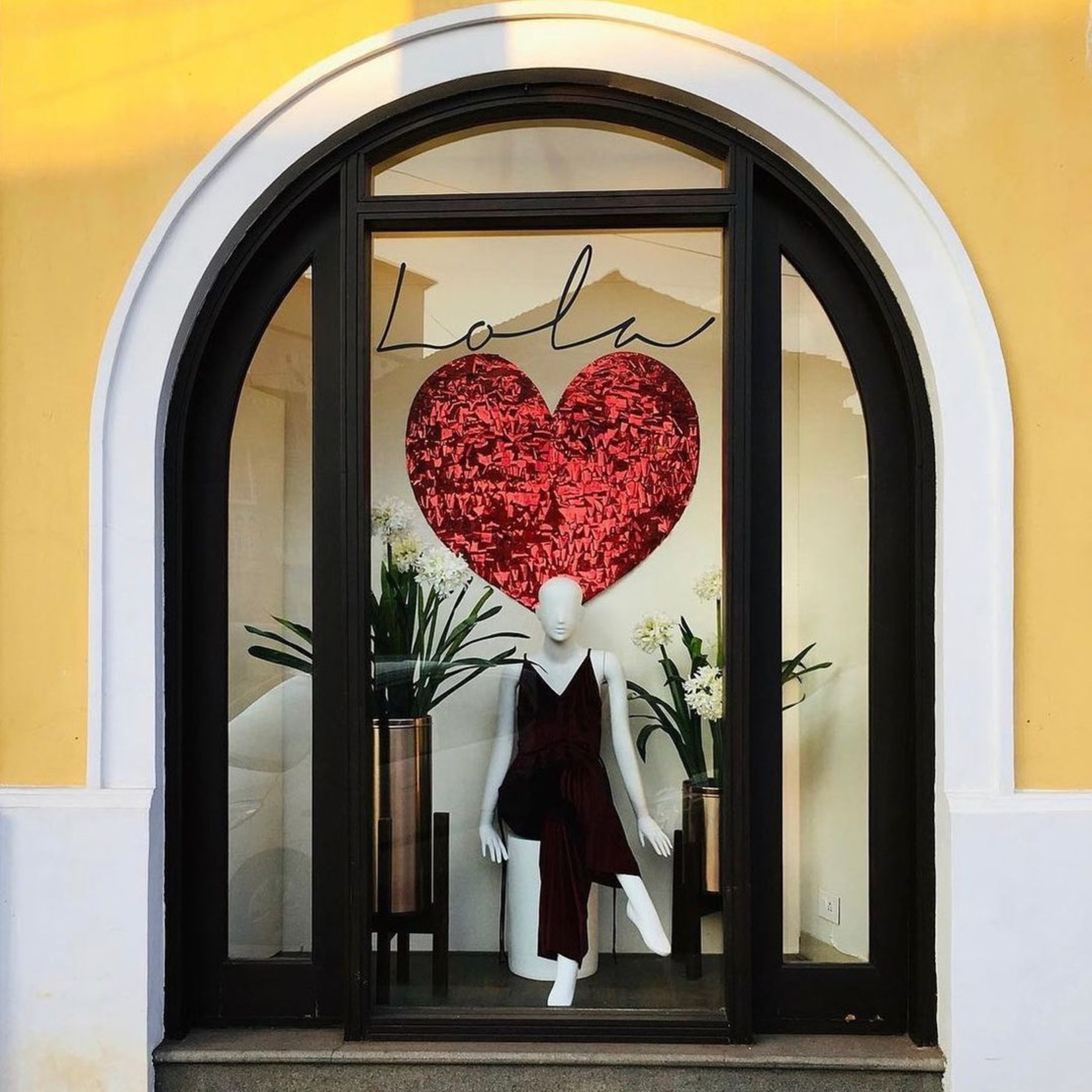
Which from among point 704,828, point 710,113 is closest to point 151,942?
point 704,828

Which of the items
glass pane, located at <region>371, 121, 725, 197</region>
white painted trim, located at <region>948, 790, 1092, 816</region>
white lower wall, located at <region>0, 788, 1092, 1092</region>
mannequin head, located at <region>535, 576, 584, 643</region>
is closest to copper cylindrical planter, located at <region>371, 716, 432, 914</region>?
mannequin head, located at <region>535, 576, 584, 643</region>

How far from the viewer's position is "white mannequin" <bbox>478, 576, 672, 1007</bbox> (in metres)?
3.45

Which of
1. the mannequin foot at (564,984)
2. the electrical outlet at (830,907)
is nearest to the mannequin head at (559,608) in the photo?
the mannequin foot at (564,984)

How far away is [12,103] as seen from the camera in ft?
10.9

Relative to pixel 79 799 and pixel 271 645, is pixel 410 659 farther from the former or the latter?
pixel 79 799

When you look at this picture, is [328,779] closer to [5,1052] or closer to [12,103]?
[5,1052]

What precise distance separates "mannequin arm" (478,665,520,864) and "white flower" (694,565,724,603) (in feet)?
2.12

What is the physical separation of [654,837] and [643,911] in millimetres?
241

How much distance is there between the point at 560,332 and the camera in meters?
3.50

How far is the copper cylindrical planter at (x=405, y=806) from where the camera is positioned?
3.42m

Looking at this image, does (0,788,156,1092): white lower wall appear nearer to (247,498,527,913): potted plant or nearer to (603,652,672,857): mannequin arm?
(247,498,527,913): potted plant

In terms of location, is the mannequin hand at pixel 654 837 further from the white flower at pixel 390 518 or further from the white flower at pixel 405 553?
the white flower at pixel 390 518

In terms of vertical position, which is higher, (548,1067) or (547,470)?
(547,470)

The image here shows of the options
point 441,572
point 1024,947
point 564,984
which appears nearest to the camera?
point 1024,947
